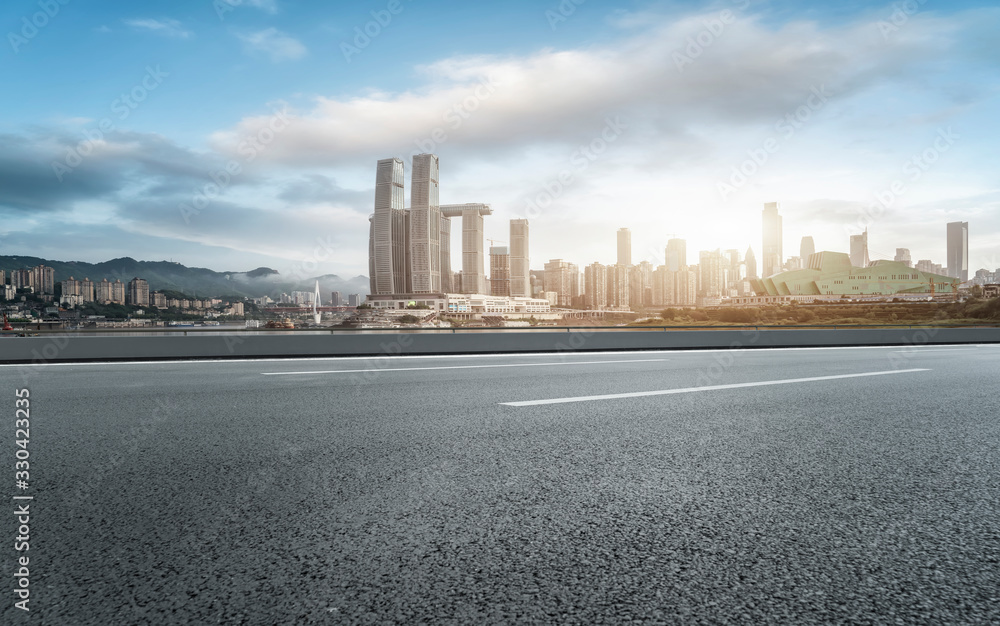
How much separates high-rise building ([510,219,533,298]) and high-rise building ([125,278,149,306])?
4313 cm

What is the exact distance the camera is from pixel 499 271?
254 feet

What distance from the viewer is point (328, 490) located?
3.23 meters

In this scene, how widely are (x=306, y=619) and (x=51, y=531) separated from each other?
5.70ft

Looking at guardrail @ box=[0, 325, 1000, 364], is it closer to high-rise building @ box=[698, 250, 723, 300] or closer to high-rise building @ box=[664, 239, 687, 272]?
high-rise building @ box=[698, 250, 723, 300]

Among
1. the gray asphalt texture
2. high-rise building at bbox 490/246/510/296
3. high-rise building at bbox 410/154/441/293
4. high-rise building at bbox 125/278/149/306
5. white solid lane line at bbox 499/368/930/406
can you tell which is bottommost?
A: white solid lane line at bbox 499/368/930/406

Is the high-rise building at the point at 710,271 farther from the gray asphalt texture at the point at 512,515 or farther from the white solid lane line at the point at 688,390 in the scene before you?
the gray asphalt texture at the point at 512,515

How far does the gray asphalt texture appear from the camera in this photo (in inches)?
76.7

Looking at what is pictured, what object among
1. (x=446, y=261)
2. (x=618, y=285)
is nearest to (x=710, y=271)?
(x=618, y=285)

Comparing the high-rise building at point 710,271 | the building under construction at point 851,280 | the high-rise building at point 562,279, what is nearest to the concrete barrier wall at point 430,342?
the building under construction at point 851,280

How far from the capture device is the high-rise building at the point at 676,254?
2203 inches

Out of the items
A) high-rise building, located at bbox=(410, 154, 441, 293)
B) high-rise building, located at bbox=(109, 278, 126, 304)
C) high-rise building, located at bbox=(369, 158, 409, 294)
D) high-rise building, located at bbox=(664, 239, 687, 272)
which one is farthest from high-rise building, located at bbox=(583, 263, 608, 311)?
high-rise building, located at bbox=(369, 158, 409, 294)

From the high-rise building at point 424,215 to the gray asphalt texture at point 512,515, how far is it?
8532cm

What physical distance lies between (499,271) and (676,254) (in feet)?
87.7

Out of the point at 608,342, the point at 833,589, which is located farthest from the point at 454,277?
the point at 833,589
